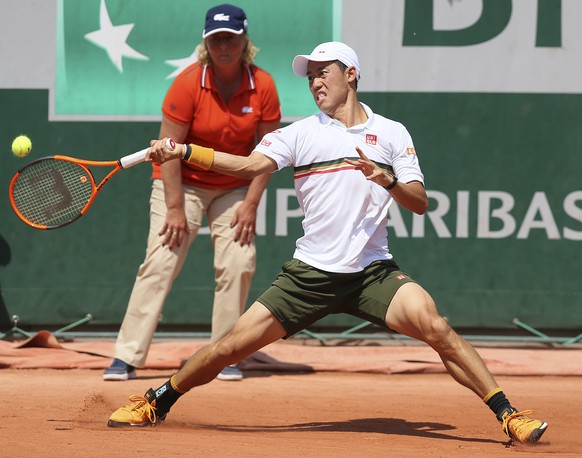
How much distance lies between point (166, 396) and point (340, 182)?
1.26m

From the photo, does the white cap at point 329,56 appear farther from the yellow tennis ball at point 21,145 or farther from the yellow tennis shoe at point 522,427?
the yellow tennis shoe at point 522,427

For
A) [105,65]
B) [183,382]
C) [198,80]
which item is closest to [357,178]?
[183,382]

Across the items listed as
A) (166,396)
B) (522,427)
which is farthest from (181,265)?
(522,427)

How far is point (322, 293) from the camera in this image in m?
5.07

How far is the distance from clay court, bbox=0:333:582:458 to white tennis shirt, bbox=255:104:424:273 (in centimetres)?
85

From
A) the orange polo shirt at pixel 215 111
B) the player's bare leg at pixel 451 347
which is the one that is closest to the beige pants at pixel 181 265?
the orange polo shirt at pixel 215 111

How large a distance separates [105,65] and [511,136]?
275 centimetres

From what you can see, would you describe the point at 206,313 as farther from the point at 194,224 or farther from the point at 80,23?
the point at 80,23

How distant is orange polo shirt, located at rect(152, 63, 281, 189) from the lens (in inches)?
251

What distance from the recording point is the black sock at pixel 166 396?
514 centimetres

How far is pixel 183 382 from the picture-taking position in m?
5.10

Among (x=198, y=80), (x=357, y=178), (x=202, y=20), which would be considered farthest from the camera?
(x=202, y=20)

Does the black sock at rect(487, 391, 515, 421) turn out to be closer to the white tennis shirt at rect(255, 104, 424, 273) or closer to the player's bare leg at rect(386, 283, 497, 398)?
the player's bare leg at rect(386, 283, 497, 398)

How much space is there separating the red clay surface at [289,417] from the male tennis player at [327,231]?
33 centimetres
